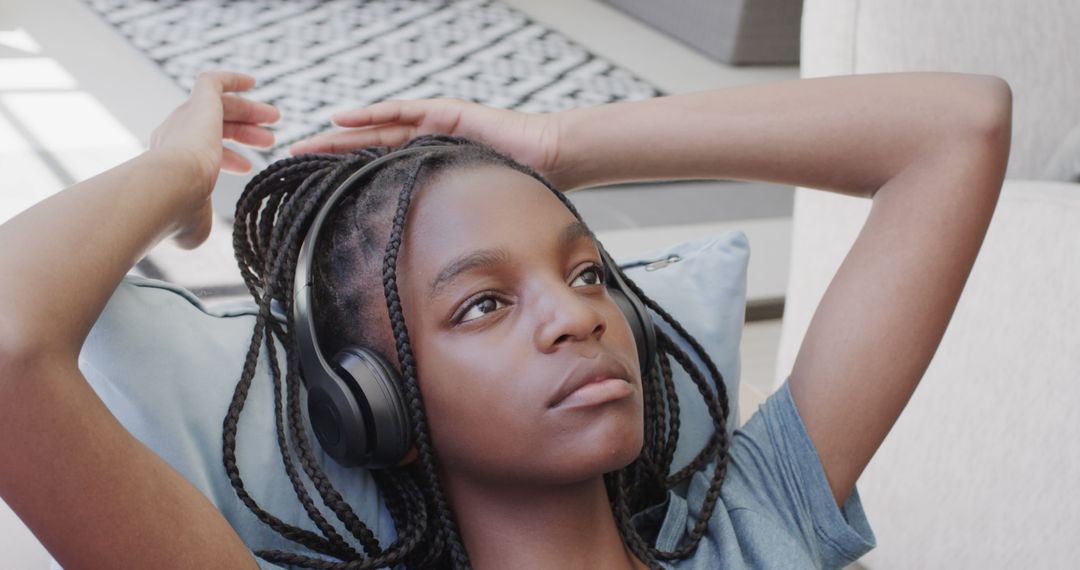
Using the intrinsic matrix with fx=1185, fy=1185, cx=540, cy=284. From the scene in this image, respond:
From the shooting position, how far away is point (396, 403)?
0.93m

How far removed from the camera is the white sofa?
53.9 inches

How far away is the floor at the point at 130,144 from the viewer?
2734 millimetres

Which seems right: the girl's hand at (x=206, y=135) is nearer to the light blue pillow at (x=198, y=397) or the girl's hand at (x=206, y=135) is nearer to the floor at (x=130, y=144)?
the light blue pillow at (x=198, y=397)

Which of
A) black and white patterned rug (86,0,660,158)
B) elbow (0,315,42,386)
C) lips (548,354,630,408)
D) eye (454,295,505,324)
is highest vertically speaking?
elbow (0,315,42,386)

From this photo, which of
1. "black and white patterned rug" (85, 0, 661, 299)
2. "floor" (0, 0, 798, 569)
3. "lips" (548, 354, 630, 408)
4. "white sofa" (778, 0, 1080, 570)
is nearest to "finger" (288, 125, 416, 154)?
"lips" (548, 354, 630, 408)

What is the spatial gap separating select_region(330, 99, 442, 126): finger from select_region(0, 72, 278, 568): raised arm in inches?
11.0

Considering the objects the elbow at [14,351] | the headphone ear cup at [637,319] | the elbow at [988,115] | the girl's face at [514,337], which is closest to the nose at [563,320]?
the girl's face at [514,337]

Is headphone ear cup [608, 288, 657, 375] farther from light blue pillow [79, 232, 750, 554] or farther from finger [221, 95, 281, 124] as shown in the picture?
finger [221, 95, 281, 124]

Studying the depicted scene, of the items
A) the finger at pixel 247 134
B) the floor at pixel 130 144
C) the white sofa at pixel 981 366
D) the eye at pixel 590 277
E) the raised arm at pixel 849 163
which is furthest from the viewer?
the floor at pixel 130 144

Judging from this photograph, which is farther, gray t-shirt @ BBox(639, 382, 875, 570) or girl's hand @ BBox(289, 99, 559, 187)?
girl's hand @ BBox(289, 99, 559, 187)

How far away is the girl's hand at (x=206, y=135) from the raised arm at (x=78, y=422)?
10 cm

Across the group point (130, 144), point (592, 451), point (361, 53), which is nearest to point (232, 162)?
point (592, 451)

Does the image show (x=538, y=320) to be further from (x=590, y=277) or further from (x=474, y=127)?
(x=474, y=127)

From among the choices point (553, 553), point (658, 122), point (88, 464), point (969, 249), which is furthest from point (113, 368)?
point (969, 249)
